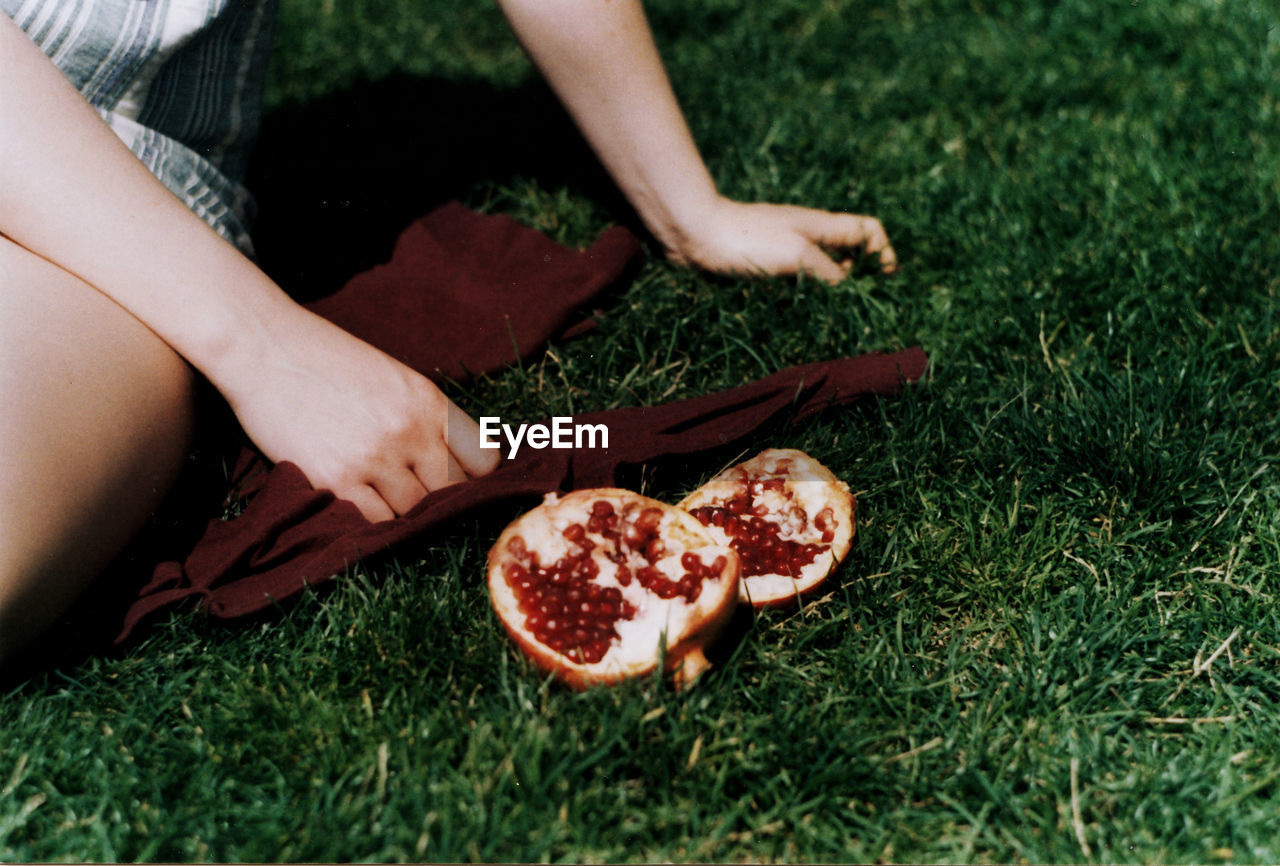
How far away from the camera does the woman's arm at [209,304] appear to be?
68.0 inches

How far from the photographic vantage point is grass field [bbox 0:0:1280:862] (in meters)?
1.50

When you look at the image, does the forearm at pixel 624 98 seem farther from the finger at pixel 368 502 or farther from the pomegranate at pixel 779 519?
the finger at pixel 368 502

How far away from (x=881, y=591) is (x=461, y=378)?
3.36 ft

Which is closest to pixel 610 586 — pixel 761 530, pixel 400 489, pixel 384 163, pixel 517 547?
pixel 517 547

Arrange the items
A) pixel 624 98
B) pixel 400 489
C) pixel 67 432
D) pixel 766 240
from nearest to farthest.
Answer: pixel 67 432, pixel 400 489, pixel 624 98, pixel 766 240

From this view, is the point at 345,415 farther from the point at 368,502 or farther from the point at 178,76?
the point at 178,76

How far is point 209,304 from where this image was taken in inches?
70.1

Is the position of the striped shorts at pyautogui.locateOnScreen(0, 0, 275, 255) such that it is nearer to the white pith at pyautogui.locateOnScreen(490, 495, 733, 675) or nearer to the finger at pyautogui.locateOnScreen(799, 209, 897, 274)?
the white pith at pyautogui.locateOnScreen(490, 495, 733, 675)

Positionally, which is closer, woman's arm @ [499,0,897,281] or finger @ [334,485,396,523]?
finger @ [334,485,396,523]

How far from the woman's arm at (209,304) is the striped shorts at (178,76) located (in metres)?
0.13

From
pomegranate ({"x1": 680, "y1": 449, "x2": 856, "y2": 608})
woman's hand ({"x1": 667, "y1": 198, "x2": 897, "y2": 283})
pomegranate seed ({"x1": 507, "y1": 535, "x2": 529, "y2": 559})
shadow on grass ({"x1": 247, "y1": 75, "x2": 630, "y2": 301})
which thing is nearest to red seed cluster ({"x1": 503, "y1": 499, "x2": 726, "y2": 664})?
pomegranate seed ({"x1": 507, "y1": 535, "x2": 529, "y2": 559})

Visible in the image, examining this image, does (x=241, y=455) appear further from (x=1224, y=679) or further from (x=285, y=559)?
(x=1224, y=679)

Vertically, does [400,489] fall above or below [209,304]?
below

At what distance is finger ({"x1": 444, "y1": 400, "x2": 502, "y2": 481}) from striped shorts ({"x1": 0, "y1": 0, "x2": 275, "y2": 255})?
0.73 meters
